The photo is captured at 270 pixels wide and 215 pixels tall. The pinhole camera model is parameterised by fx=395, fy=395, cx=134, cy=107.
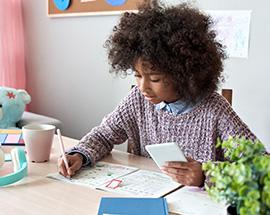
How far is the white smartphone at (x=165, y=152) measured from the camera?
3.12 feet

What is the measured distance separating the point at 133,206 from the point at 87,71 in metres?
1.77

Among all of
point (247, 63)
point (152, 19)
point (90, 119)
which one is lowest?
point (90, 119)

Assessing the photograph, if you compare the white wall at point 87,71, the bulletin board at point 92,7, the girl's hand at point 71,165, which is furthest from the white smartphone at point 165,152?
the bulletin board at point 92,7

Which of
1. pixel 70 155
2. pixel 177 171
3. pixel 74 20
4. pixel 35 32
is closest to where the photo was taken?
→ pixel 177 171

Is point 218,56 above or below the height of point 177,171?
above

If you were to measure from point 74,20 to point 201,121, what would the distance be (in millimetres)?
1573

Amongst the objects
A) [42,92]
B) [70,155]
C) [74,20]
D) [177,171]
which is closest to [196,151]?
[177,171]

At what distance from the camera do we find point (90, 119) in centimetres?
257

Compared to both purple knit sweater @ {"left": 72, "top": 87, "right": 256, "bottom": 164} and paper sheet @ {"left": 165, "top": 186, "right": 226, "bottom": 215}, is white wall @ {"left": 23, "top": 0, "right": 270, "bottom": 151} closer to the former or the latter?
purple knit sweater @ {"left": 72, "top": 87, "right": 256, "bottom": 164}

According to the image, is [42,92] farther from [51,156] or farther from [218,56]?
[218,56]

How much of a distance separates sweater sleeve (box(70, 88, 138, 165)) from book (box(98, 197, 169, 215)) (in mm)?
341

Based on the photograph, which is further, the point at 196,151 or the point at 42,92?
the point at 42,92

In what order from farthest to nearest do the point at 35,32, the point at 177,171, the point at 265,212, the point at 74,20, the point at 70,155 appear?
the point at 35,32
the point at 74,20
the point at 70,155
the point at 177,171
the point at 265,212

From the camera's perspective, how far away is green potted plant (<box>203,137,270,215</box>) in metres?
0.49
